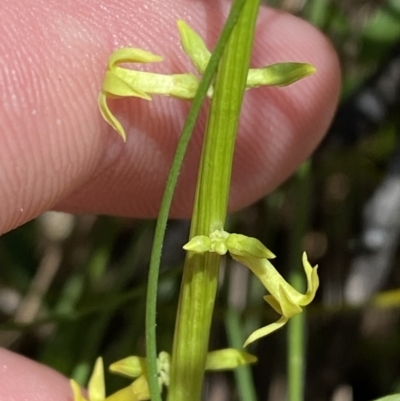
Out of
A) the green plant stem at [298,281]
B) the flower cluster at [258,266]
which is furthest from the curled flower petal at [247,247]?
the green plant stem at [298,281]

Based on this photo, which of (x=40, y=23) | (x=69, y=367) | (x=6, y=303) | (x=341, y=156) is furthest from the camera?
(x=6, y=303)

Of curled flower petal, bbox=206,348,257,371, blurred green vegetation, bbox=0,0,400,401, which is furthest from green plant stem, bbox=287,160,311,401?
curled flower petal, bbox=206,348,257,371

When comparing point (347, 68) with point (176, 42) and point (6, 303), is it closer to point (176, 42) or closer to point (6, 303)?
point (176, 42)

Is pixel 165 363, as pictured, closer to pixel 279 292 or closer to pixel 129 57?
pixel 279 292

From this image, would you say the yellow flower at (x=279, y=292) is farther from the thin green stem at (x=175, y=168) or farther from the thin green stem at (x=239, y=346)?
the thin green stem at (x=239, y=346)

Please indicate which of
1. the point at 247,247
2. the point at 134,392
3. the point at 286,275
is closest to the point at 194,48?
the point at 247,247

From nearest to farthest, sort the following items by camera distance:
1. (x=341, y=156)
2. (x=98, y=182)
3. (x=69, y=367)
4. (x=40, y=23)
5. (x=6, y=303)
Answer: (x=40, y=23), (x=98, y=182), (x=69, y=367), (x=341, y=156), (x=6, y=303)

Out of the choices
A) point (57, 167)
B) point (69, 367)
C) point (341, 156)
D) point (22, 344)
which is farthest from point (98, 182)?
point (22, 344)

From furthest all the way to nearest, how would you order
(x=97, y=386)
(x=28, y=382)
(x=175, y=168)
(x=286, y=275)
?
(x=286, y=275)
(x=28, y=382)
(x=97, y=386)
(x=175, y=168)
